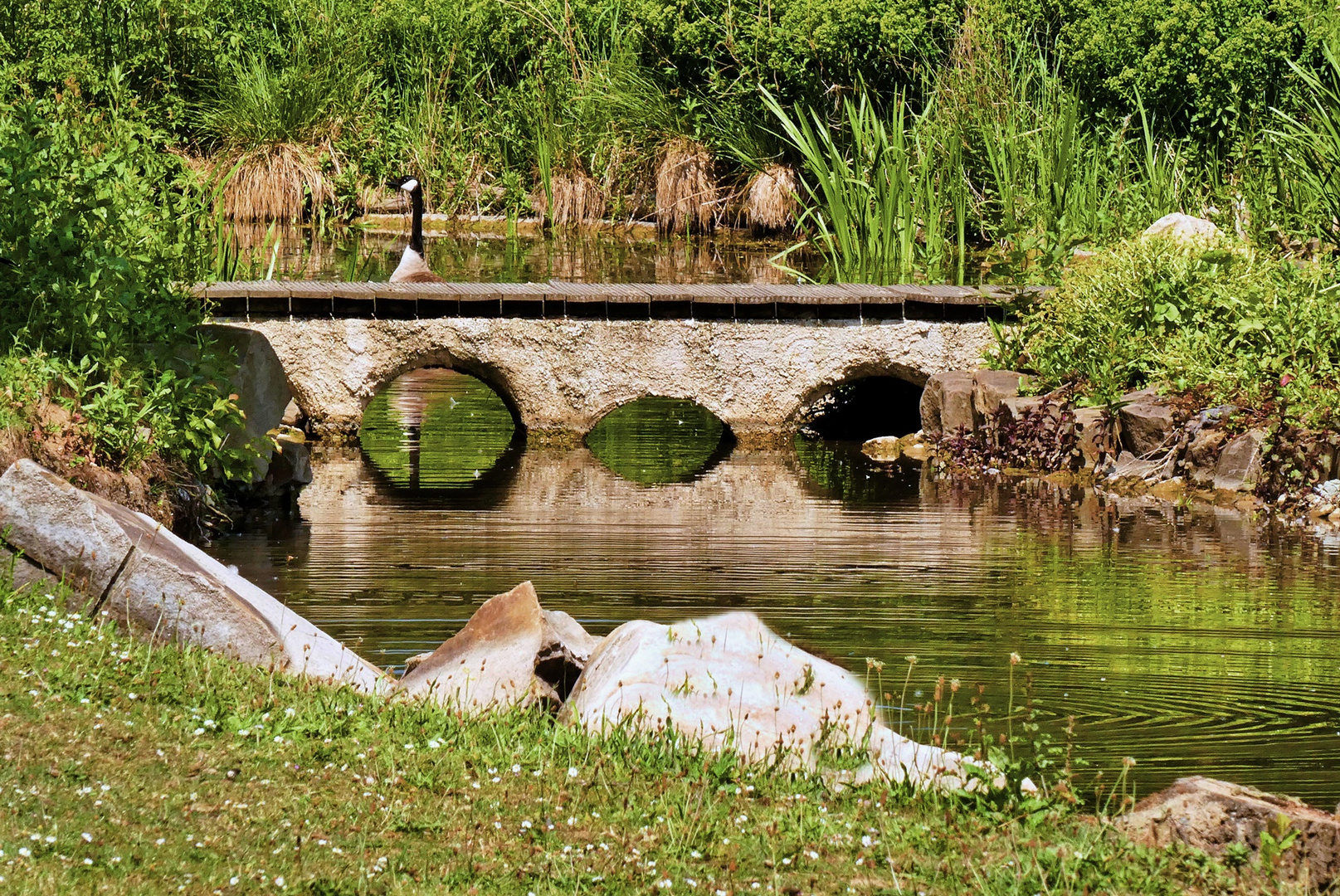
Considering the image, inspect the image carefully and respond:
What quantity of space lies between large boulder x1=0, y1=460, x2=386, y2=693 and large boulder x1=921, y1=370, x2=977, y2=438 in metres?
7.43

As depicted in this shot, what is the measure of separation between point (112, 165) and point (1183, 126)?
12379mm

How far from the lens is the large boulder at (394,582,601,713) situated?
5.89 metres

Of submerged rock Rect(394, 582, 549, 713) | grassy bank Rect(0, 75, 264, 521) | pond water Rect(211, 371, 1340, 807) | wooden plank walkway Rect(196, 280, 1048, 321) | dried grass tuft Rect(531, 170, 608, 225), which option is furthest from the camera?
dried grass tuft Rect(531, 170, 608, 225)

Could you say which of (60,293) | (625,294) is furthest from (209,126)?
(60,293)

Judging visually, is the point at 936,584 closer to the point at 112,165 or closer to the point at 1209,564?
the point at 1209,564

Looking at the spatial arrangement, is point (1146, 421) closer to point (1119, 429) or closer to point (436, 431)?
point (1119, 429)

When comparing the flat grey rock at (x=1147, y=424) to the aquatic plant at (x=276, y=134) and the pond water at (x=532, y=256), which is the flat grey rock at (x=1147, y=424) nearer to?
the pond water at (x=532, y=256)

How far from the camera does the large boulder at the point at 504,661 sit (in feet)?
19.3

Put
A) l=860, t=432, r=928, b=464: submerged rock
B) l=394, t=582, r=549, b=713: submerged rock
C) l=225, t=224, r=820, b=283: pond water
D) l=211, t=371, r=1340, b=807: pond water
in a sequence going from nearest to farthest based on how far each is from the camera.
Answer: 1. l=394, t=582, r=549, b=713: submerged rock
2. l=211, t=371, r=1340, b=807: pond water
3. l=860, t=432, r=928, b=464: submerged rock
4. l=225, t=224, r=820, b=283: pond water

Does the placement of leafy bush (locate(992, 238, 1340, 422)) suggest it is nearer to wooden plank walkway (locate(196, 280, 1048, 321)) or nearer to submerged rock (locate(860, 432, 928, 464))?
wooden plank walkway (locate(196, 280, 1048, 321))

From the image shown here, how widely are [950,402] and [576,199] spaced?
414 inches

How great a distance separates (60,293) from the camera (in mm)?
8477

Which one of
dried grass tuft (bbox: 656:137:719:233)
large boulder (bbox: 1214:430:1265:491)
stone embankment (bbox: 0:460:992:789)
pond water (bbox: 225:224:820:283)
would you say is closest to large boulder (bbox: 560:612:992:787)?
stone embankment (bbox: 0:460:992:789)

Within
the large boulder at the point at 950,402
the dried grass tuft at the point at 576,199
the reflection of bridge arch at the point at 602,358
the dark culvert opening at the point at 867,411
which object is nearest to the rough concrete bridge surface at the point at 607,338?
the reflection of bridge arch at the point at 602,358
